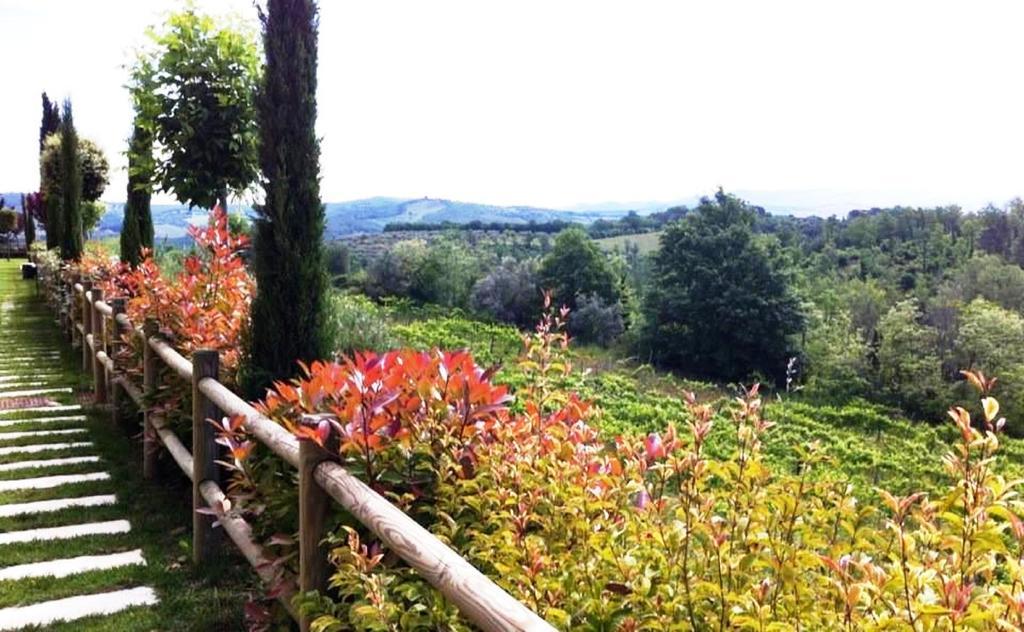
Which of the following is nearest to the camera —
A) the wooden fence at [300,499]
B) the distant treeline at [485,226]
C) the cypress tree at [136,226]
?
the wooden fence at [300,499]

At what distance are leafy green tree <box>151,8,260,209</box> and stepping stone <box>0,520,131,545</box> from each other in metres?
3.84

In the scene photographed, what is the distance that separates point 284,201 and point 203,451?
142 cm

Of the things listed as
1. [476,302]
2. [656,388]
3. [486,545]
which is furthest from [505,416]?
[476,302]

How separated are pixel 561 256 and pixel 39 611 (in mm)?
41527

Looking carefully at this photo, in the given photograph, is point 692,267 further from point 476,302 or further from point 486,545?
point 486,545

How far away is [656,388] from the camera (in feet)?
76.6

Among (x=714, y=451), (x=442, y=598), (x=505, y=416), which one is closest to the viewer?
(x=442, y=598)

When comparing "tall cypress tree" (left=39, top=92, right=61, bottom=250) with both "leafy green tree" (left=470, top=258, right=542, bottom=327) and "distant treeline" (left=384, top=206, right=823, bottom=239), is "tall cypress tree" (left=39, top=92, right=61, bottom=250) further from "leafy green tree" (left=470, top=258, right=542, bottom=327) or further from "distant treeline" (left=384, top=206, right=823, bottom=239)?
"distant treeline" (left=384, top=206, right=823, bottom=239)

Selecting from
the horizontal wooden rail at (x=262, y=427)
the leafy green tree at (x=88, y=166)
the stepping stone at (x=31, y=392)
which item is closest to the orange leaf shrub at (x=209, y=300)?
the horizontal wooden rail at (x=262, y=427)

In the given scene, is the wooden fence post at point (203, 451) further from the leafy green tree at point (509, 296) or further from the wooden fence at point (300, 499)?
the leafy green tree at point (509, 296)

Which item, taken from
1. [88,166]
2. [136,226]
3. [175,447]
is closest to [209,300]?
[175,447]

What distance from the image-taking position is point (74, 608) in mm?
3260

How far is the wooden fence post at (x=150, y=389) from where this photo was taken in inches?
191

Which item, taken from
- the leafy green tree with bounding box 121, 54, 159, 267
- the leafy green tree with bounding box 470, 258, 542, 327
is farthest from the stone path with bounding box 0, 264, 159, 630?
the leafy green tree with bounding box 470, 258, 542, 327
